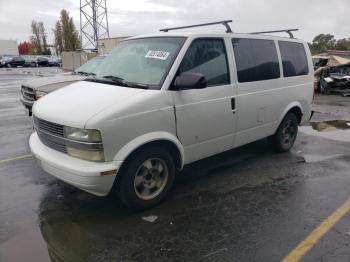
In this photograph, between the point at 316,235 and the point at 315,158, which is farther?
the point at 315,158

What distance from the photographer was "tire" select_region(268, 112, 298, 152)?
6207 mm

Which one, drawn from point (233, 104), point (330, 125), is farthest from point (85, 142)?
point (330, 125)

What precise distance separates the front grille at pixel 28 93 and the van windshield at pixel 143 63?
3680 mm

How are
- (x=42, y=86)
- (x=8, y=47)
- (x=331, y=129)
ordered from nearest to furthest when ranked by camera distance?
1. (x=42, y=86)
2. (x=331, y=129)
3. (x=8, y=47)

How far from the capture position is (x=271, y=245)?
3494 mm

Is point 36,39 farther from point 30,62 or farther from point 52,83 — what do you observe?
point 52,83

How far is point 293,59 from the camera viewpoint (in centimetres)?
618

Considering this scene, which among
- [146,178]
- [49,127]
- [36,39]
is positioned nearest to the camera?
[49,127]

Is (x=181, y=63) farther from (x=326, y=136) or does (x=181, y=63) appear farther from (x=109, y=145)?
(x=326, y=136)

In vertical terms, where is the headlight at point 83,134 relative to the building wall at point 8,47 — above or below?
below

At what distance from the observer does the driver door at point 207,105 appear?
432 cm

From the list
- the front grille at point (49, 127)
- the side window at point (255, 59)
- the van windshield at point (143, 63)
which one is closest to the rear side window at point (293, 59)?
the side window at point (255, 59)

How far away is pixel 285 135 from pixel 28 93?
5.80 m

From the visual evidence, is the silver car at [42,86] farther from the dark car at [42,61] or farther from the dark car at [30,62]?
the dark car at [42,61]
